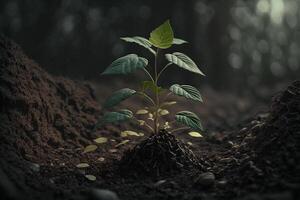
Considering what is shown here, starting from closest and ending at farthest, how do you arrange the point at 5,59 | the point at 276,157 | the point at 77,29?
the point at 276,157 < the point at 5,59 < the point at 77,29

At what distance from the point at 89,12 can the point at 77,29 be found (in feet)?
0.97

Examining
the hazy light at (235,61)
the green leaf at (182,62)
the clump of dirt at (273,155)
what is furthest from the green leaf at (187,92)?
the hazy light at (235,61)

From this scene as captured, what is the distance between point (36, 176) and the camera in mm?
2252

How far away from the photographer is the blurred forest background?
526 centimetres

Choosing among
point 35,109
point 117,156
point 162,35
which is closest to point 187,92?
point 162,35

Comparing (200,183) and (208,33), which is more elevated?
(208,33)

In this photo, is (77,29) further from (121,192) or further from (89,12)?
(121,192)

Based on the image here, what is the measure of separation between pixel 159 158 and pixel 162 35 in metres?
0.71

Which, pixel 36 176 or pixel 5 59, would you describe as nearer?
pixel 36 176

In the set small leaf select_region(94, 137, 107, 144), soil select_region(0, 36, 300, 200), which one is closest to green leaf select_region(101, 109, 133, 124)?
soil select_region(0, 36, 300, 200)

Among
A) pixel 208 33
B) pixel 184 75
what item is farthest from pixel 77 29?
pixel 208 33

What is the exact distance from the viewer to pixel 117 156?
113 inches

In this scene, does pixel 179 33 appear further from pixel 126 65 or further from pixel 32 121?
pixel 126 65

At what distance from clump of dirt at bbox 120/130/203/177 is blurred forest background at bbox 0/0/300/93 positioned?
2.82 meters
